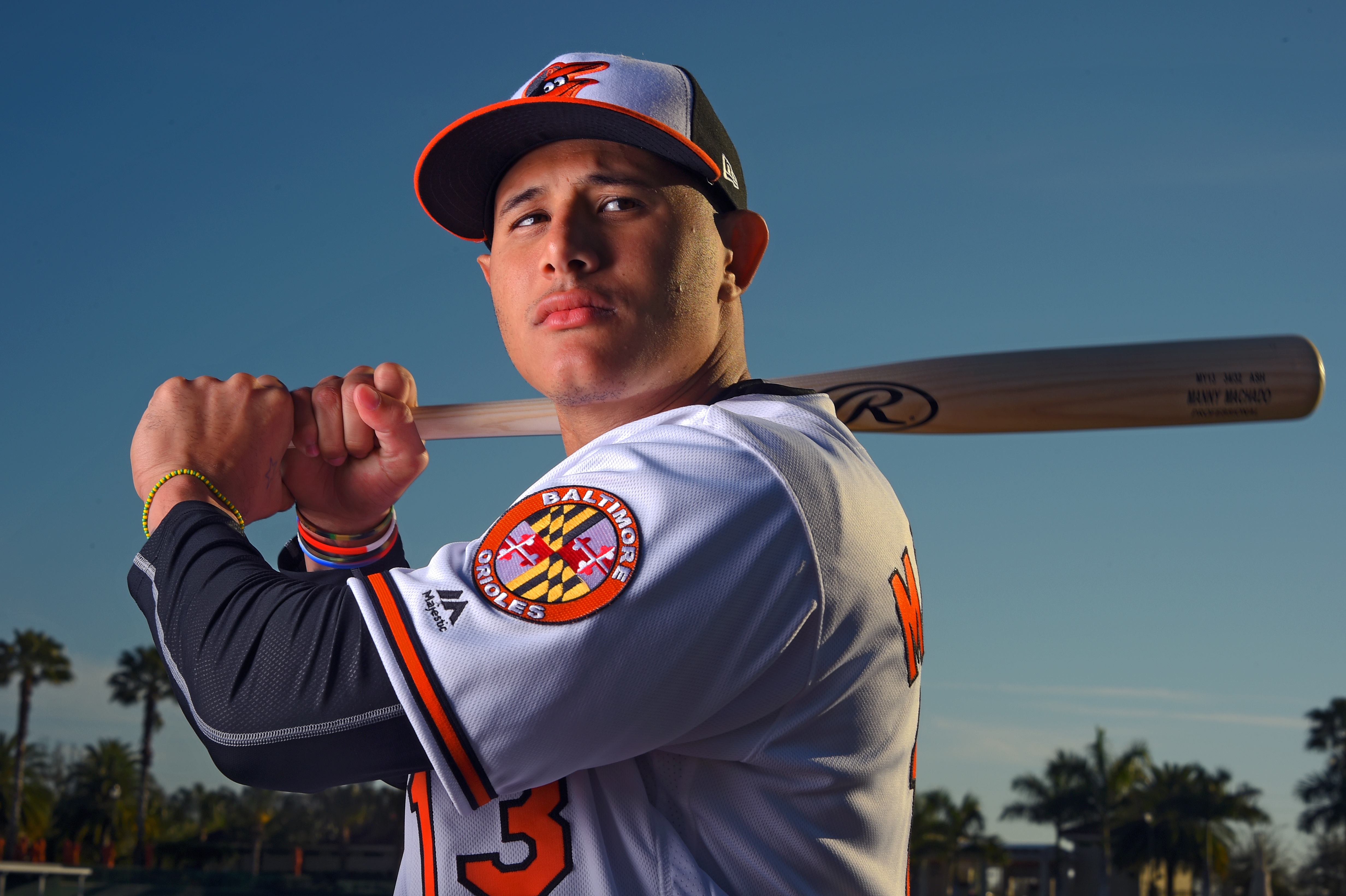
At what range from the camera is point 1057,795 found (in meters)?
79.4

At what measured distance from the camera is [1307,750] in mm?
77375

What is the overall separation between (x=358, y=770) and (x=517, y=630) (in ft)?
0.99

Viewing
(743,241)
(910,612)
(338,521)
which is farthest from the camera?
(338,521)

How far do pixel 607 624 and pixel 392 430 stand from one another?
1573mm

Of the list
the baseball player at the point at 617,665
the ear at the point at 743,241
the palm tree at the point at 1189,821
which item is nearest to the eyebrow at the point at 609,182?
the ear at the point at 743,241

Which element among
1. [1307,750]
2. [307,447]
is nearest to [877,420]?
[307,447]

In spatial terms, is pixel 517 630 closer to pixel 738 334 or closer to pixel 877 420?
pixel 738 334

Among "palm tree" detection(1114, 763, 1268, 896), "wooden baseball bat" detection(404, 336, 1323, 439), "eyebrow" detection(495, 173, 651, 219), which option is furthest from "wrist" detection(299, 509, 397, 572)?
"palm tree" detection(1114, 763, 1268, 896)

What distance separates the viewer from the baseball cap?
222cm

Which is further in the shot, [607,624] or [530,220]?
[530,220]

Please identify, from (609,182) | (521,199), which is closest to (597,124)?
(609,182)

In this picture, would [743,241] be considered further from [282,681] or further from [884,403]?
[282,681]

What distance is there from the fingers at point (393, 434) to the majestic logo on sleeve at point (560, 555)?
132cm

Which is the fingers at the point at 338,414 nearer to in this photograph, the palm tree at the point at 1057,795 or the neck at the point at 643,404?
the neck at the point at 643,404
